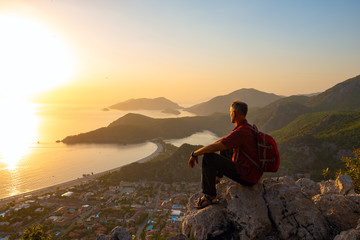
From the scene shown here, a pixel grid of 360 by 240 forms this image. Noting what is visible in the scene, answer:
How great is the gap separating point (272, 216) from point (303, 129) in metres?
85.8

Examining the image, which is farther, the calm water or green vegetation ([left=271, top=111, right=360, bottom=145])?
the calm water

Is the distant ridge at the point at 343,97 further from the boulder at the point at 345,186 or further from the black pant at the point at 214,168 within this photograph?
the black pant at the point at 214,168

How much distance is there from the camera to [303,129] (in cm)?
7750

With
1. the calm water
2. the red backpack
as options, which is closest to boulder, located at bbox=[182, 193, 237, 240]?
the red backpack

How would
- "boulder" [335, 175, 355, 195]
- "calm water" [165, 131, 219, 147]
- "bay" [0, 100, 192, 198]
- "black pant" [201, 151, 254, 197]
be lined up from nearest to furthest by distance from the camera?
1. "black pant" [201, 151, 254, 197]
2. "boulder" [335, 175, 355, 195]
3. "bay" [0, 100, 192, 198]
4. "calm water" [165, 131, 219, 147]

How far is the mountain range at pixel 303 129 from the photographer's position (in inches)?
2007

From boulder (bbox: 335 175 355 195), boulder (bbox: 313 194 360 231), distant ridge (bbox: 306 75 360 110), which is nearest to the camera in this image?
boulder (bbox: 313 194 360 231)

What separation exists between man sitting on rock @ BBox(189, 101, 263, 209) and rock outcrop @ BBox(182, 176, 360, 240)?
63cm

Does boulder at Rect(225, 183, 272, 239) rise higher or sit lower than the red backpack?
lower

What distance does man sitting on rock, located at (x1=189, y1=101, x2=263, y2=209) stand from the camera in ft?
15.2

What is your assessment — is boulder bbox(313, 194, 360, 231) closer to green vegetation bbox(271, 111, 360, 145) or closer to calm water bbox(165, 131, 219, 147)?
green vegetation bbox(271, 111, 360, 145)

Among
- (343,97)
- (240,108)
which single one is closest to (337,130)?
(343,97)

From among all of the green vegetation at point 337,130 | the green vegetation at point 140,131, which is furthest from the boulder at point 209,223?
the green vegetation at point 140,131

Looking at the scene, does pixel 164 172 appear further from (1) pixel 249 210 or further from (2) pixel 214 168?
(2) pixel 214 168
